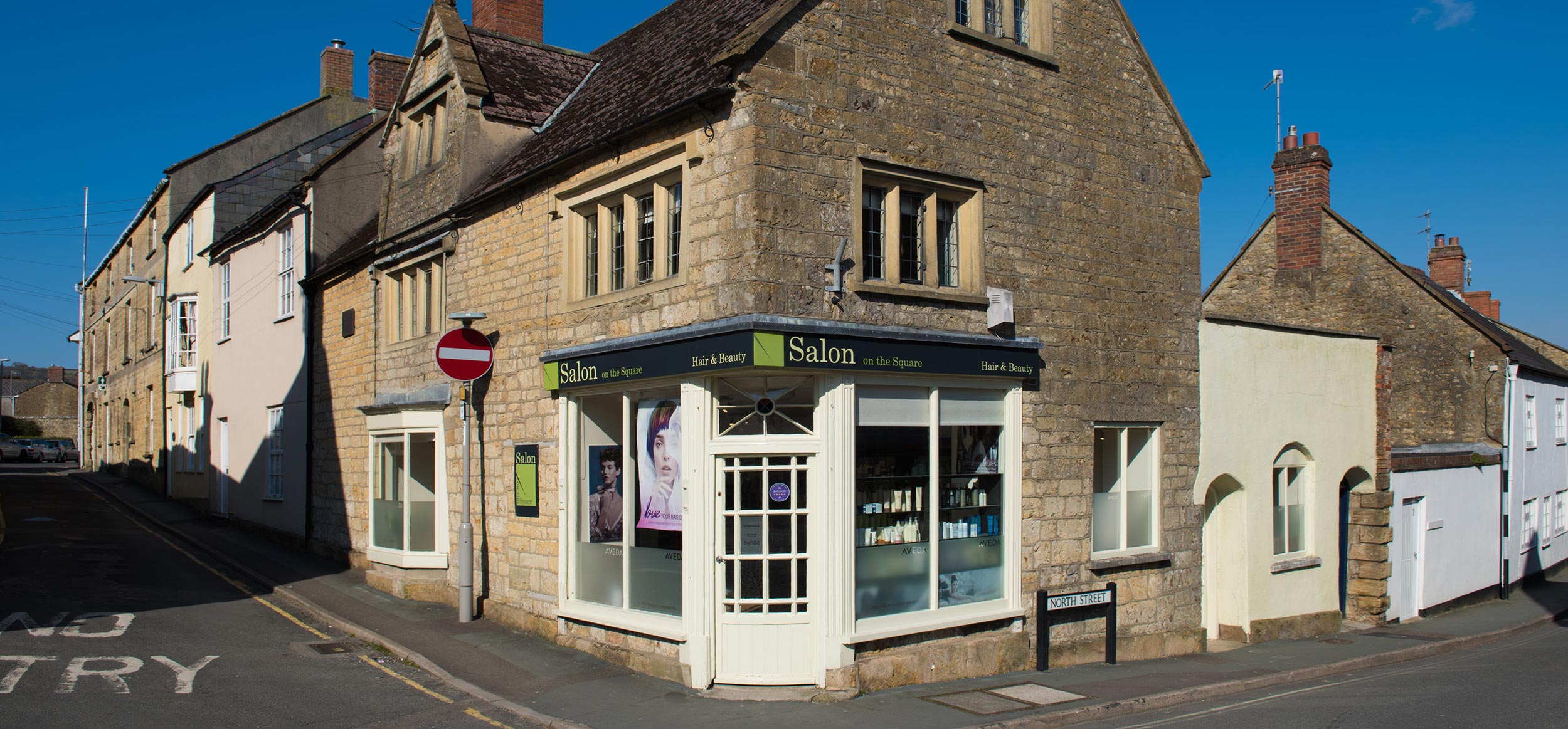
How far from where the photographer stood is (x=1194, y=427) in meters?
13.5

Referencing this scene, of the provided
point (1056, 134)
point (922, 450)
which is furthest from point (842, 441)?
point (1056, 134)

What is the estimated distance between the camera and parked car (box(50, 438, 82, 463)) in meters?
56.0

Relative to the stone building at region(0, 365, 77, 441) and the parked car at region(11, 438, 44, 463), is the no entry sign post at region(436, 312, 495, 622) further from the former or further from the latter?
the stone building at region(0, 365, 77, 441)

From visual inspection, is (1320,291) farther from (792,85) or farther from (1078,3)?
(792,85)

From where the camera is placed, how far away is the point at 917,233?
10.9 metres

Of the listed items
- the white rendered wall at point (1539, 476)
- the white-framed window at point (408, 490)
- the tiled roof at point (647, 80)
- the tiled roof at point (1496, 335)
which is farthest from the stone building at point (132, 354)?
the white rendered wall at point (1539, 476)

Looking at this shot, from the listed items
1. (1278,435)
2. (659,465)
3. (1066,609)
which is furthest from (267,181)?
(1278,435)

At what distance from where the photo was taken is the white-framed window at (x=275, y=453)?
21.0 meters

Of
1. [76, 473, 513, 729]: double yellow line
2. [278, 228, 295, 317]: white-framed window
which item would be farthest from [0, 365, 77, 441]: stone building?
[278, 228, 295, 317]: white-framed window

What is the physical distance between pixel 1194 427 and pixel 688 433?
729cm

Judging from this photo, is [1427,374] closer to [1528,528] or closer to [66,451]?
[1528,528]

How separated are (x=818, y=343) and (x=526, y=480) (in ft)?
15.5

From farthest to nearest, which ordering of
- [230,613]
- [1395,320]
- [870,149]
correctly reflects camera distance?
1. [1395,320]
2. [230,613]
3. [870,149]

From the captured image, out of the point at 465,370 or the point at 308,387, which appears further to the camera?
the point at 308,387
